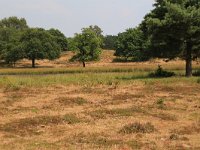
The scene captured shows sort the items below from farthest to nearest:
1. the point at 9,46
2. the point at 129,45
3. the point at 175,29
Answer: the point at 129,45, the point at 9,46, the point at 175,29

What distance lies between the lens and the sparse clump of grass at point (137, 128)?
1333 centimetres

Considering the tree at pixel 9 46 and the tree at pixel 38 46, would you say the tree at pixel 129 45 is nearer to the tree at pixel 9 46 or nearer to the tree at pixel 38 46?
the tree at pixel 38 46

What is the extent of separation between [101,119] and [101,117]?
400 mm

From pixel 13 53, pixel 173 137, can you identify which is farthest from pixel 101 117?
pixel 13 53

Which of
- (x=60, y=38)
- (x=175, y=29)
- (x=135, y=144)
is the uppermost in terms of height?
(x=60, y=38)

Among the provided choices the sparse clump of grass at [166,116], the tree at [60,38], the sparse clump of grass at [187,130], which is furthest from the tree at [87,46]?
the sparse clump of grass at [187,130]

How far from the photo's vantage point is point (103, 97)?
22562 mm

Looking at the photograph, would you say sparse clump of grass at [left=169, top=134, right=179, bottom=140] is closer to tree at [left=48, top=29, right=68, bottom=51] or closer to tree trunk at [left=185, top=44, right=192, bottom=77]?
tree trunk at [left=185, top=44, right=192, bottom=77]

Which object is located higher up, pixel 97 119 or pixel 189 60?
pixel 189 60

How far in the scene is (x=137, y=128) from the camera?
13555mm

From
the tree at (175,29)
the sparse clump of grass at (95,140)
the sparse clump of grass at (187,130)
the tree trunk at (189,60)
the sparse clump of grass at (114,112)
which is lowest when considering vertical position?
the sparse clump of grass at (187,130)

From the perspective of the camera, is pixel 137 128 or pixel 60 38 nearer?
pixel 137 128

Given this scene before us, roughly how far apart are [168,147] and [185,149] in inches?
18.3

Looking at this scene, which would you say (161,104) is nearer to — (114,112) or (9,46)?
(114,112)
